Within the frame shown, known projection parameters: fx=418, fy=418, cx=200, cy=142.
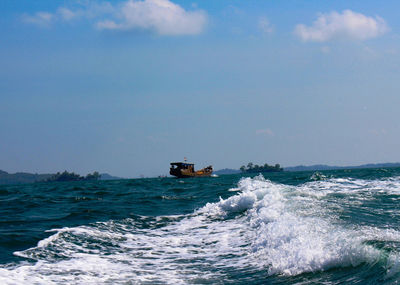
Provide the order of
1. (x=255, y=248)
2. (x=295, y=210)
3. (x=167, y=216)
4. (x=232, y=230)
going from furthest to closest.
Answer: (x=167, y=216) < (x=295, y=210) < (x=232, y=230) < (x=255, y=248)

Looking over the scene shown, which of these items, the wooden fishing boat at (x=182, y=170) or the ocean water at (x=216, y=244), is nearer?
the ocean water at (x=216, y=244)

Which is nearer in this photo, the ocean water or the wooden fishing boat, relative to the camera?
the ocean water

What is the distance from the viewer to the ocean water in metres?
7.91

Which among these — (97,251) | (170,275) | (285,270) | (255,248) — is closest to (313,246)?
(285,270)

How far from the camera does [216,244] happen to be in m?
11.9

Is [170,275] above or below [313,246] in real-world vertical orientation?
below

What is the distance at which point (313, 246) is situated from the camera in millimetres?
8586

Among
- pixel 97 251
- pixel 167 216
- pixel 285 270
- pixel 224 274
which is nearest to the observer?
pixel 285 270

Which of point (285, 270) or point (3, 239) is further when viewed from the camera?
point (3, 239)

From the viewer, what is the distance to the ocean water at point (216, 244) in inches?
312

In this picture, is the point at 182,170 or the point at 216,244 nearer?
the point at 216,244

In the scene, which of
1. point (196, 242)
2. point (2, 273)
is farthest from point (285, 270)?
point (2, 273)

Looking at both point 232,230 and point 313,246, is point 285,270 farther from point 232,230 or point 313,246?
point 232,230

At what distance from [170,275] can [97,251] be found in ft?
10.8
